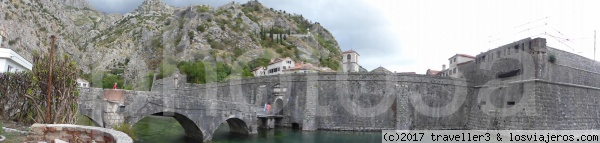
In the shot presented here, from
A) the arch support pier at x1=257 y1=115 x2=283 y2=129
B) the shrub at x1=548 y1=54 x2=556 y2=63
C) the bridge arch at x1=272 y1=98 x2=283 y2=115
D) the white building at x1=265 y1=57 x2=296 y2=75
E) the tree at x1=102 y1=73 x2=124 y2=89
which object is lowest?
the arch support pier at x1=257 y1=115 x2=283 y2=129

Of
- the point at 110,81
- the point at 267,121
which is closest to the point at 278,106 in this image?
the point at 267,121

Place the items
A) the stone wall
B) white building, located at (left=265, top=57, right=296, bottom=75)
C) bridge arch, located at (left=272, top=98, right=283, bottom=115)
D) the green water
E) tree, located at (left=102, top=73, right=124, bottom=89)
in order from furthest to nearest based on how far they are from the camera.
→ tree, located at (left=102, top=73, right=124, bottom=89) → white building, located at (left=265, top=57, right=296, bottom=75) → bridge arch, located at (left=272, top=98, right=283, bottom=115) → the stone wall → the green water

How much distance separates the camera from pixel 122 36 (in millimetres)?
76875

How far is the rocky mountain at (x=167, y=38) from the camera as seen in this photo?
172ft

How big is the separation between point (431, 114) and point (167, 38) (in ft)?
176

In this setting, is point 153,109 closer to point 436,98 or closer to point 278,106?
point 278,106

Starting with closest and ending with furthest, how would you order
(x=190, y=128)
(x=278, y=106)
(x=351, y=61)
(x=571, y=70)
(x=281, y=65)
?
(x=190, y=128) → (x=571, y=70) → (x=278, y=106) → (x=351, y=61) → (x=281, y=65)

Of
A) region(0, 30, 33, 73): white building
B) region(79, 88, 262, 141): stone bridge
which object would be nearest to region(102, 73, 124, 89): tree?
region(0, 30, 33, 73): white building

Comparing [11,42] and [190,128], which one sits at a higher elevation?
[11,42]

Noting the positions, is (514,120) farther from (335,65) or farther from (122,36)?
(122,36)

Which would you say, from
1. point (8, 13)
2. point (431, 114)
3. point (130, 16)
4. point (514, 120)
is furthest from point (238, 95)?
point (130, 16)

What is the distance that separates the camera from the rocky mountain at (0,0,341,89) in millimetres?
52281

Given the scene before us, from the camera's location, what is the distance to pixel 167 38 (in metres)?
70.1

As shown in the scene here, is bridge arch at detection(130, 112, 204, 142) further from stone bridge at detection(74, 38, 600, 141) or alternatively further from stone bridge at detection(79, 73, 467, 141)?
stone bridge at detection(79, 73, 467, 141)
